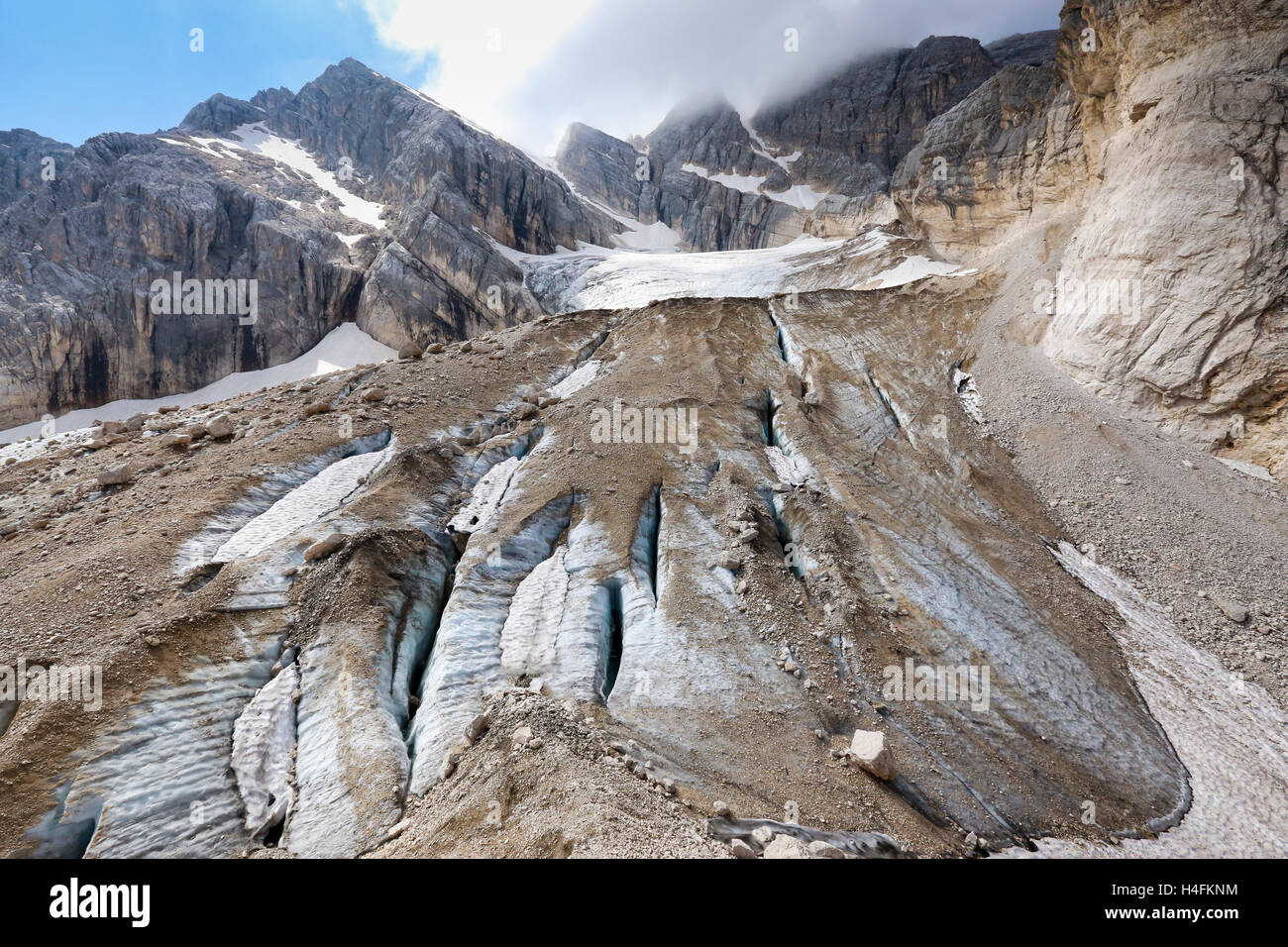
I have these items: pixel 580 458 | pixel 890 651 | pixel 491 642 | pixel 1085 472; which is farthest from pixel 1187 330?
pixel 491 642

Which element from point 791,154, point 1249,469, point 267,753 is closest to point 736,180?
point 791,154

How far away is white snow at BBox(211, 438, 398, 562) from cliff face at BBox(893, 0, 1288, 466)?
25.9 meters

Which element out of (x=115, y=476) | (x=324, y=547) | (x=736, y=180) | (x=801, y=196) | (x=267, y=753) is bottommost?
(x=267, y=753)

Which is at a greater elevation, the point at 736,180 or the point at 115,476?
the point at 736,180

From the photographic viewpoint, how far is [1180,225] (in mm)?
18625

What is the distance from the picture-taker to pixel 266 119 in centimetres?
9325

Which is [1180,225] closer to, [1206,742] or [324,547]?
[1206,742]

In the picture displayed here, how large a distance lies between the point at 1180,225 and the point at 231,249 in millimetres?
78566

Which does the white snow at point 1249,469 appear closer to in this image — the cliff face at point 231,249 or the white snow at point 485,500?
the white snow at point 485,500

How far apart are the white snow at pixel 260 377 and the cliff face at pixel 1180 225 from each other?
47.4 m

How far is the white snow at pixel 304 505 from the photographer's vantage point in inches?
431

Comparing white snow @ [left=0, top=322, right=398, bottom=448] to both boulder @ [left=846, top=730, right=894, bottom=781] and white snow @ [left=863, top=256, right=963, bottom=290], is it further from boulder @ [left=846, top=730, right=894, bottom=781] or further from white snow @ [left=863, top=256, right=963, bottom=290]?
boulder @ [left=846, top=730, right=894, bottom=781]
